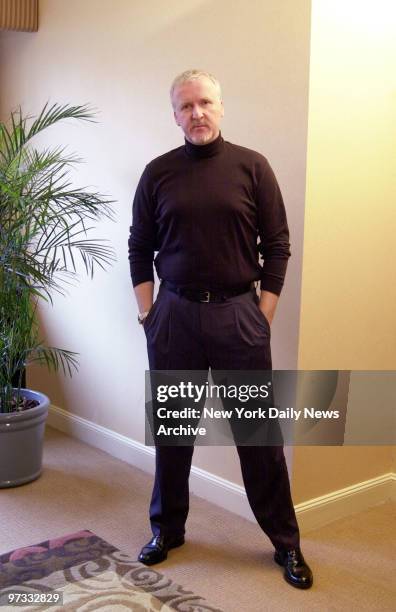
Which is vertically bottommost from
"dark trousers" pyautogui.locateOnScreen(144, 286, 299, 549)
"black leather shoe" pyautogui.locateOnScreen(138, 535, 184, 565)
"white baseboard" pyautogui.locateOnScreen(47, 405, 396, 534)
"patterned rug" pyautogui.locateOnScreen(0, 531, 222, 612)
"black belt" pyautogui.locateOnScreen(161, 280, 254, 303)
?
"patterned rug" pyautogui.locateOnScreen(0, 531, 222, 612)

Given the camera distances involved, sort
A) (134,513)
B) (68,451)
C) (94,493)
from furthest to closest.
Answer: (68,451), (94,493), (134,513)

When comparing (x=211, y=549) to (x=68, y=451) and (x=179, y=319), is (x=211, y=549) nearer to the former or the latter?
(x=179, y=319)

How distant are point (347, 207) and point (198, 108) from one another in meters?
0.73

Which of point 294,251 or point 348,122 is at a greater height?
point 348,122

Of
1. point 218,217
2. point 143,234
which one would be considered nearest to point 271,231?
point 218,217

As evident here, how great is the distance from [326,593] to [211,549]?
1.43 feet

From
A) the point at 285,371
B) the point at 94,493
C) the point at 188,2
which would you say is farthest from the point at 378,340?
the point at 188,2

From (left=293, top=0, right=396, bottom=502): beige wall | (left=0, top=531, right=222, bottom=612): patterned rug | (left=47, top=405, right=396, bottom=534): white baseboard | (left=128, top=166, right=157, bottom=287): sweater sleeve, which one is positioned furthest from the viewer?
(left=47, top=405, right=396, bottom=534): white baseboard

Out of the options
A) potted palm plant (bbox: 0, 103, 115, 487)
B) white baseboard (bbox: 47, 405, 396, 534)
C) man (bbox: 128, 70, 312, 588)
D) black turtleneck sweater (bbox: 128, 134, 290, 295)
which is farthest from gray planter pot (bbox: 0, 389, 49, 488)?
black turtleneck sweater (bbox: 128, 134, 290, 295)

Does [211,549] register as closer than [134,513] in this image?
Yes

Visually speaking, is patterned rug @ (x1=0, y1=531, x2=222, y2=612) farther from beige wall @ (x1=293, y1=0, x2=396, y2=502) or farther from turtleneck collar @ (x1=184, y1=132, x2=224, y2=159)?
turtleneck collar @ (x1=184, y1=132, x2=224, y2=159)

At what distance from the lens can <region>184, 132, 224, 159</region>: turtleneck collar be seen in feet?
6.79

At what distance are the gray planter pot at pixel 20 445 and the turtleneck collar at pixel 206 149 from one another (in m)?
1.38

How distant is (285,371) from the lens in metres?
2.40
